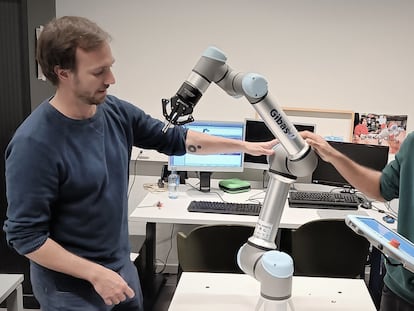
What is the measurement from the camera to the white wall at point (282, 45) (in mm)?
3072

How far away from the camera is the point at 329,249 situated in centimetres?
233

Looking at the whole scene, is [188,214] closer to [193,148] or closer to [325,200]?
[325,200]

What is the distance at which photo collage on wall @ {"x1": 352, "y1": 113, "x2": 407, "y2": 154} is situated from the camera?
3160 mm

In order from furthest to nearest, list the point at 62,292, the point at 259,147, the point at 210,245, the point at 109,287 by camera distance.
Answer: the point at 210,245 → the point at 259,147 → the point at 62,292 → the point at 109,287

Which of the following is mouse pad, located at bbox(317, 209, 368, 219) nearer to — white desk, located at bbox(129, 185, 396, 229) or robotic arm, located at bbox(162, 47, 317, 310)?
white desk, located at bbox(129, 185, 396, 229)

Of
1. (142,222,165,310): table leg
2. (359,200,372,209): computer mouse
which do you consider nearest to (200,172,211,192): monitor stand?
(142,222,165,310): table leg

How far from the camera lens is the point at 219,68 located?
1.15 meters

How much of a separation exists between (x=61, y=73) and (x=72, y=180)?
31cm

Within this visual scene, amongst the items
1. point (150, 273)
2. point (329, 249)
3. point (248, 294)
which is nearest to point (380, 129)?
point (329, 249)

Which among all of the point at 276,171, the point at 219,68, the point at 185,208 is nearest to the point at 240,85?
the point at 219,68

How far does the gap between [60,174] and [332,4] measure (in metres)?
2.48

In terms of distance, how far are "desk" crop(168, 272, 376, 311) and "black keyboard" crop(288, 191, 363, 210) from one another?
1257 millimetres

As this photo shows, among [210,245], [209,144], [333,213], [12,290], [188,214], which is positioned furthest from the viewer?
[333,213]

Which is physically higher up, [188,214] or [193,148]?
[193,148]
